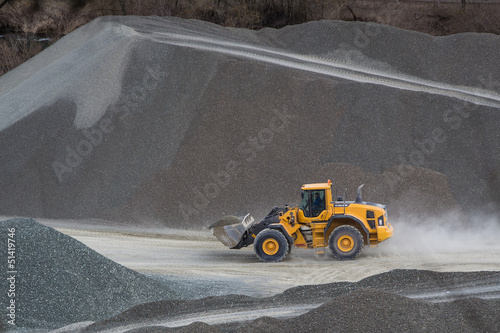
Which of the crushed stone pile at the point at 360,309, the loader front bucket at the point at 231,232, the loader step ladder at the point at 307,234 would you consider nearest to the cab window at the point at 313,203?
the loader step ladder at the point at 307,234

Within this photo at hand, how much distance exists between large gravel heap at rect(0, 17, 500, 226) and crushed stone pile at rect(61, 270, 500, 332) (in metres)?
5.73

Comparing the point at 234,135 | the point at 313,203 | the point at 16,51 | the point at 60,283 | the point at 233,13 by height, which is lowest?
the point at 60,283

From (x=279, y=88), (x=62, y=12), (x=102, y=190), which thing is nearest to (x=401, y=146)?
(x=279, y=88)

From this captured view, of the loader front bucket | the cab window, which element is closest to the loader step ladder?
the cab window

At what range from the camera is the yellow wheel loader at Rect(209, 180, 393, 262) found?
37.8 feet

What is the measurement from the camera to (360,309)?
666 centimetres

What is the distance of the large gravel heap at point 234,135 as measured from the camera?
15.3m

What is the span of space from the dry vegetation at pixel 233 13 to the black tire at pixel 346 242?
1742 centimetres

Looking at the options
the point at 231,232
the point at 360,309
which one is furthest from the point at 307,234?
the point at 360,309

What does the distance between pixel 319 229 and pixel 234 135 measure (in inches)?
213

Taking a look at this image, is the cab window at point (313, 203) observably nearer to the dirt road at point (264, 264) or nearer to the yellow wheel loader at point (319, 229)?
the yellow wheel loader at point (319, 229)

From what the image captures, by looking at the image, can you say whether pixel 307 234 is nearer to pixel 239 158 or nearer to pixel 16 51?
pixel 239 158

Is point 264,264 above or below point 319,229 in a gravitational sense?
below

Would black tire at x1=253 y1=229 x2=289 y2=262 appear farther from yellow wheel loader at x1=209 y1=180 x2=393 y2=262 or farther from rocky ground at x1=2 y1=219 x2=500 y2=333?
rocky ground at x1=2 y1=219 x2=500 y2=333
